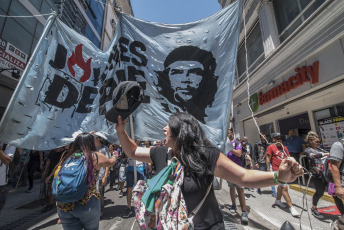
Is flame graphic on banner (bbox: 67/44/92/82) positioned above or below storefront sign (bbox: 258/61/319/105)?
below

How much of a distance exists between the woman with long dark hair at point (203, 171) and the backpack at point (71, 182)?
123 centimetres

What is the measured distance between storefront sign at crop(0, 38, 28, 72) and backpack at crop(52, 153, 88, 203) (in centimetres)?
915

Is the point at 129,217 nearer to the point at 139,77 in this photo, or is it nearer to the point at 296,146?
the point at 139,77

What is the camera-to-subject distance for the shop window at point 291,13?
251 inches

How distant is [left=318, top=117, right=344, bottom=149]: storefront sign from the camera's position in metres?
5.62

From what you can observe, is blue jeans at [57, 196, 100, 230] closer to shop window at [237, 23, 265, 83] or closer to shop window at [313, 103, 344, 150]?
shop window at [313, 103, 344, 150]

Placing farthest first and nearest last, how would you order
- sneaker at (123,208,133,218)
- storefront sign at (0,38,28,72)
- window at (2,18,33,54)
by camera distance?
window at (2,18,33,54) → storefront sign at (0,38,28,72) → sneaker at (123,208,133,218)

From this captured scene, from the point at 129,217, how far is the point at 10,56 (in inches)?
373

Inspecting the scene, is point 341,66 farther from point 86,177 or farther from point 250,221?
point 86,177

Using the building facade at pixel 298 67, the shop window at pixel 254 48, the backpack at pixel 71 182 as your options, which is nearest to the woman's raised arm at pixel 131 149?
the backpack at pixel 71 182

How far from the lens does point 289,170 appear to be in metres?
1.13

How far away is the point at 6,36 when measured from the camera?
8.48 m

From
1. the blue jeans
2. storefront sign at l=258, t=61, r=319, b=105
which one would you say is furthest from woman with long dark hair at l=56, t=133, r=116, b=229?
storefront sign at l=258, t=61, r=319, b=105

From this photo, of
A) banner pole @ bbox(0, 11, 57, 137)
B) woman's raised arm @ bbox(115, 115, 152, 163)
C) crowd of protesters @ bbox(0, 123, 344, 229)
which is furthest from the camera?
crowd of protesters @ bbox(0, 123, 344, 229)
